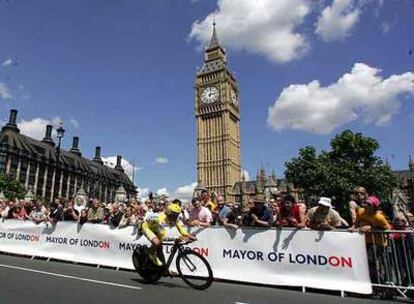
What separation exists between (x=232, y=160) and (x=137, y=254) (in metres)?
100

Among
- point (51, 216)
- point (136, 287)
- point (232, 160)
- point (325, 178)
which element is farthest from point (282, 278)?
point (232, 160)

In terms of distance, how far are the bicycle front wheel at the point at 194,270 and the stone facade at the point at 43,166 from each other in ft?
250

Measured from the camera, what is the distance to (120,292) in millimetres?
6645

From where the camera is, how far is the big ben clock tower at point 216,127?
105 m

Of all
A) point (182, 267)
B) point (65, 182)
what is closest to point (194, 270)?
point (182, 267)

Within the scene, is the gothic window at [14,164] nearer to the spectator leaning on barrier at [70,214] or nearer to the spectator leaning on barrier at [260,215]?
the spectator leaning on barrier at [70,214]

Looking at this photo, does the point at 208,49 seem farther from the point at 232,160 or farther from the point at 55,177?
the point at 55,177

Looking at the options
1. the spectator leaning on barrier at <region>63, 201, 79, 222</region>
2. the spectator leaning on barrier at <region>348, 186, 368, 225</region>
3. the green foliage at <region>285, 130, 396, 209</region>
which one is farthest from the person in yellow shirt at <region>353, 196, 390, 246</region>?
the green foliage at <region>285, 130, 396, 209</region>

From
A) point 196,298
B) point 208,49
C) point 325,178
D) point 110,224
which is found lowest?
point 196,298

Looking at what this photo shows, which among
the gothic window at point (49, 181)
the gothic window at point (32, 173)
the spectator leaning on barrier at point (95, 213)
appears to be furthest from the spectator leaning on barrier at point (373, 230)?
the gothic window at point (49, 181)

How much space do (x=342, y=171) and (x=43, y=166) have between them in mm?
88031

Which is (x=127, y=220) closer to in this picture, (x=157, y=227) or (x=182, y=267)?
(x=157, y=227)

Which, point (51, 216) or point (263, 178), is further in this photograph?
point (263, 178)

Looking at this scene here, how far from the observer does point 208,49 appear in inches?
4675
